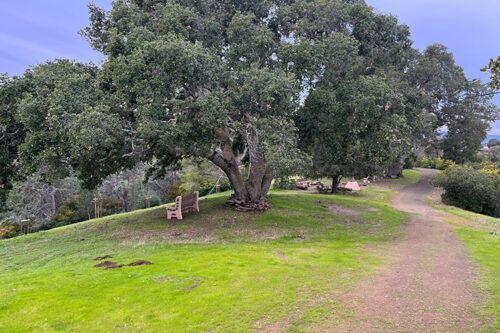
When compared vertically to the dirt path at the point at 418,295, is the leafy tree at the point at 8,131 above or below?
above

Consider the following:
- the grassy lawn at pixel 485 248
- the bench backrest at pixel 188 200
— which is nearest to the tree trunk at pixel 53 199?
the bench backrest at pixel 188 200

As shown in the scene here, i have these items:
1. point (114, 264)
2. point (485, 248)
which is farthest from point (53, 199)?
point (485, 248)

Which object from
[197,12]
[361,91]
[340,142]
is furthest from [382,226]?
[197,12]

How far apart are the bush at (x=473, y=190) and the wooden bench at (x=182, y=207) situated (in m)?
18.5

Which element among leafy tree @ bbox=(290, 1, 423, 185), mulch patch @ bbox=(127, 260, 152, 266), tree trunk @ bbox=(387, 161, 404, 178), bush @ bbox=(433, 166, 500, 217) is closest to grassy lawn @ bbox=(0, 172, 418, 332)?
mulch patch @ bbox=(127, 260, 152, 266)

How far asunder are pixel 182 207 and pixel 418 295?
1214 centimetres

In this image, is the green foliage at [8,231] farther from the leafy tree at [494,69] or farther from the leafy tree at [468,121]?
the leafy tree at [468,121]

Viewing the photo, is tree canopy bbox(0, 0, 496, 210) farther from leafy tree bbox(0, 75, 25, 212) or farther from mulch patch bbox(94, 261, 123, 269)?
mulch patch bbox(94, 261, 123, 269)

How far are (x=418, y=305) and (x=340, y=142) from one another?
11179 mm

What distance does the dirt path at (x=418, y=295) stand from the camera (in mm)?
7578

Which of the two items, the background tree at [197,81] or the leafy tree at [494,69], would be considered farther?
the background tree at [197,81]

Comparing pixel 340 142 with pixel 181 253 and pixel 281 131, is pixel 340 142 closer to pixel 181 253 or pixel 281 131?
pixel 281 131

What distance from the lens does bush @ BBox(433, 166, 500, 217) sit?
28.5 m

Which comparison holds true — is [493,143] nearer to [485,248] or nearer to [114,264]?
[485,248]
